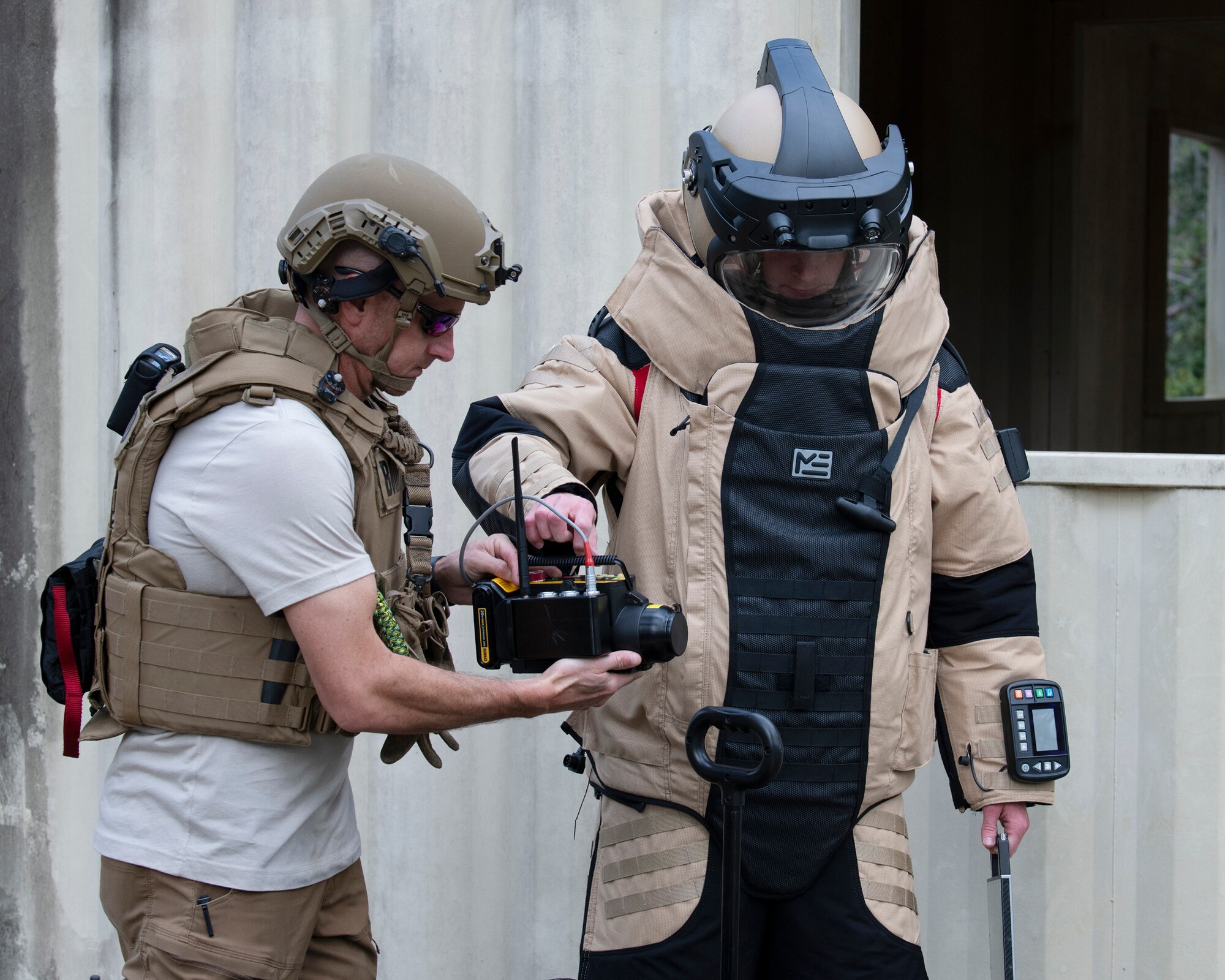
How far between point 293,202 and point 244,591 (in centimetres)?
162

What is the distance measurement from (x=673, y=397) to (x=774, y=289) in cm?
26

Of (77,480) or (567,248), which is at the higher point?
(567,248)

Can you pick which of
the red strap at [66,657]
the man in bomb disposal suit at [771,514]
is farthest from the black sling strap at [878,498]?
the red strap at [66,657]

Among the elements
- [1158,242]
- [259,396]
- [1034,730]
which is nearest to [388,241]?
[259,396]

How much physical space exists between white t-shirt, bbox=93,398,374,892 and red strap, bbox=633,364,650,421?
0.60 m

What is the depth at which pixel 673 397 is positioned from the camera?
7.55ft

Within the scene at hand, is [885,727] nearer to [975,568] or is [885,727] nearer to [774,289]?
[975,568]

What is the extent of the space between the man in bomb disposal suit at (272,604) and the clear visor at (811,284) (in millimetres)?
467

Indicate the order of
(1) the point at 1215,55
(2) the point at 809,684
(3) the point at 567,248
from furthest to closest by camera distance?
1. (1) the point at 1215,55
2. (3) the point at 567,248
3. (2) the point at 809,684

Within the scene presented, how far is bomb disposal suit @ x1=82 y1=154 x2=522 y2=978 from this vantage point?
6.16 feet

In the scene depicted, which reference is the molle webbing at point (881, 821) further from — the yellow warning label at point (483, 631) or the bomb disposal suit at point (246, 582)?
the bomb disposal suit at point (246, 582)

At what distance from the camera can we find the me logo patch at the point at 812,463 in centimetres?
221

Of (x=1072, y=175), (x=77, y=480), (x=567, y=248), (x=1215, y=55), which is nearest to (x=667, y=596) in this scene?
(x=567, y=248)

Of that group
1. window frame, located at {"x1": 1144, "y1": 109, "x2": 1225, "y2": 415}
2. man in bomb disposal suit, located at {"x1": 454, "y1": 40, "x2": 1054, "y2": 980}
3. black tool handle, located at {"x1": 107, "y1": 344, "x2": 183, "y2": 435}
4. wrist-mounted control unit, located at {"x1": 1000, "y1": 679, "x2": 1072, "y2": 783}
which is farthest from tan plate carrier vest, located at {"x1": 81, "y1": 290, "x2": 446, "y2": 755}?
window frame, located at {"x1": 1144, "y1": 109, "x2": 1225, "y2": 415}
